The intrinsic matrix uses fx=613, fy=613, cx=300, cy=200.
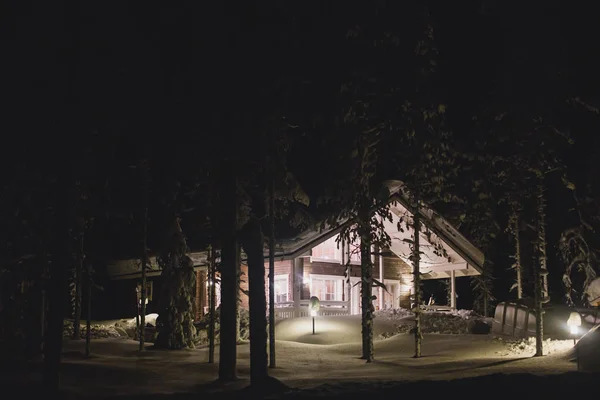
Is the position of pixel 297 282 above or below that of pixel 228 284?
below

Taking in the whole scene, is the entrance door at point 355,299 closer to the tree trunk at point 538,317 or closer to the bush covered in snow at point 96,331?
the bush covered in snow at point 96,331

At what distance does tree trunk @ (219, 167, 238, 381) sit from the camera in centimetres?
1606

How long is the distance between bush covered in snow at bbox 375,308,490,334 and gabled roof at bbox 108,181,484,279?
312cm

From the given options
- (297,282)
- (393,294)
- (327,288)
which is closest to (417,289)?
(297,282)

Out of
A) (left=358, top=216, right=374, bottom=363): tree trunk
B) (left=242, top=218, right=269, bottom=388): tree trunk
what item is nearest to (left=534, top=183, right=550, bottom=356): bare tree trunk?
(left=358, top=216, right=374, bottom=363): tree trunk

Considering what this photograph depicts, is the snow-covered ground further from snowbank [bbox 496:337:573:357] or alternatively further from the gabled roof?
the gabled roof

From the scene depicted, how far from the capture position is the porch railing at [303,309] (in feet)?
113

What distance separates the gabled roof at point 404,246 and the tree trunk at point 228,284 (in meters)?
10.9

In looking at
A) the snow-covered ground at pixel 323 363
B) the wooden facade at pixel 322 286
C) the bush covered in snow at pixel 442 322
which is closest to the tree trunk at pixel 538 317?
the snow-covered ground at pixel 323 363

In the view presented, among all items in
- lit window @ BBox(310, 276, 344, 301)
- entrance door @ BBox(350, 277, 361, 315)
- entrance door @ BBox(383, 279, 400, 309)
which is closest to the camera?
lit window @ BBox(310, 276, 344, 301)

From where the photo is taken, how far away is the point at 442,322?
1210 inches

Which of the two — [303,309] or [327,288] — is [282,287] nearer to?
[327,288]

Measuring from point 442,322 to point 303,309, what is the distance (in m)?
8.19

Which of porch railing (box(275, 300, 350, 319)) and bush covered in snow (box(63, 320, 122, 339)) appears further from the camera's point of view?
porch railing (box(275, 300, 350, 319))
